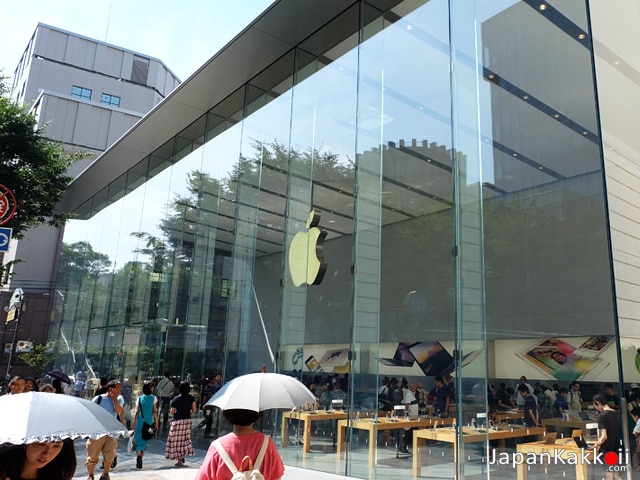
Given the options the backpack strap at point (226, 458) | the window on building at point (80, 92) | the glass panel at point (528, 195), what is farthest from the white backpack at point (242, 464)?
the window on building at point (80, 92)

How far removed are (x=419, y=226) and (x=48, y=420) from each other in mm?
7563

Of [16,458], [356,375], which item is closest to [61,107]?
[356,375]

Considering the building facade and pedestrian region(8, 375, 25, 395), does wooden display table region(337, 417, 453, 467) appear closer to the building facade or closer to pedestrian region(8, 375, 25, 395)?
pedestrian region(8, 375, 25, 395)

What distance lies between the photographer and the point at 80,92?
39.3m

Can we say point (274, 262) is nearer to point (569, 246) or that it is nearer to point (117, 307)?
point (569, 246)

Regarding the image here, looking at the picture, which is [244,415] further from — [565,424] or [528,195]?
[528,195]

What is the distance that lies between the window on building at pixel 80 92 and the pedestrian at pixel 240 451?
136 ft

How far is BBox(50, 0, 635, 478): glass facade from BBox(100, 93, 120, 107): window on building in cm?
3176

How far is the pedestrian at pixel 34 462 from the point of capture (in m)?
2.35

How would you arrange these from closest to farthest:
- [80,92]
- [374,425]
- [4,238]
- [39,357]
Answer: [374,425], [4,238], [39,357], [80,92]

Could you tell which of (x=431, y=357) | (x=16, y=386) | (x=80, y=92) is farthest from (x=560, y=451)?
(x=80, y=92)

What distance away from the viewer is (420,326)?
8.94m

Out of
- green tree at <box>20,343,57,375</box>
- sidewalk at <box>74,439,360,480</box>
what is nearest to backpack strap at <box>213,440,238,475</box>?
sidewalk at <box>74,439,360,480</box>

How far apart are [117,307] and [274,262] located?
27.6 ft
